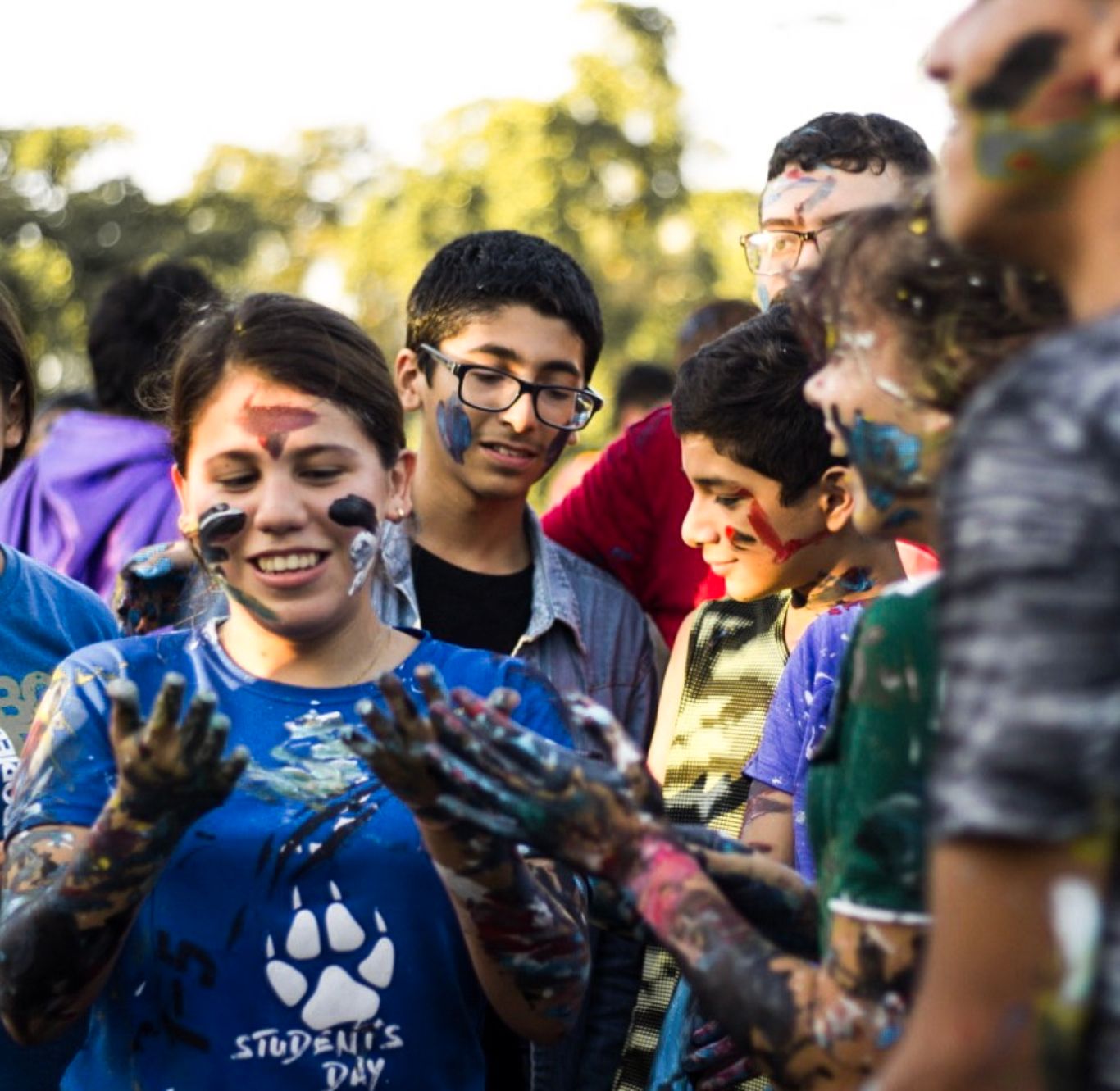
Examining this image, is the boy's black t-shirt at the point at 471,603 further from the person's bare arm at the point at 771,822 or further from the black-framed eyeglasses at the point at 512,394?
the person's bare arm at the point at 771,822

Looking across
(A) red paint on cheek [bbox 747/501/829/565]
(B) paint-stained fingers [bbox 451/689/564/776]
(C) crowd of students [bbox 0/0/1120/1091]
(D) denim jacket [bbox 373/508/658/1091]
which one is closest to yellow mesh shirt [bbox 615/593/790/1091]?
(C) crowd of students [bbox 0/0/1120/1091]

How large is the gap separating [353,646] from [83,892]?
0.63 meters

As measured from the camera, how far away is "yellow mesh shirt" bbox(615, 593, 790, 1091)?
3.50 metres

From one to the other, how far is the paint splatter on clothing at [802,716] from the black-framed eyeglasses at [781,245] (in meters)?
1.15

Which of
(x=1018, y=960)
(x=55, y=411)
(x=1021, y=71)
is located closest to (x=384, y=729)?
(x=1018, y=960)

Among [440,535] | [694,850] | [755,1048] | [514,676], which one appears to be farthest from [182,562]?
[755,1048]

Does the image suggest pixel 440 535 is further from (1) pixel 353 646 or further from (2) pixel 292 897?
(2) pixel 292 897

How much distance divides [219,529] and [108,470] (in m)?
2.05

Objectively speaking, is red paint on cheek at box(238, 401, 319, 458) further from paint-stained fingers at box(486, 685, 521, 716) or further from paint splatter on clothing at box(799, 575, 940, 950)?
paint splatter on clothing at box(799, 575, 940, 950)

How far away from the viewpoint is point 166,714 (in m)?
2.21

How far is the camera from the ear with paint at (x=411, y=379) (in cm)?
439

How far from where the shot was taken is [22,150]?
30656 millimetres

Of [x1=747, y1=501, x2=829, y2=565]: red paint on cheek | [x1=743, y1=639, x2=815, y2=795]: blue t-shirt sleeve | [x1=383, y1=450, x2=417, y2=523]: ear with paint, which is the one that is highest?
[x1=747, y1=501, x2=829, y2=565]: red paint on cheek

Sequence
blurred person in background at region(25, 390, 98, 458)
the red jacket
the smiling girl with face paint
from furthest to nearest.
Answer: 1. blurred person in background at region(25, 390, 98, 458)
2. the red jacket
3. the smiling girl with face paint
